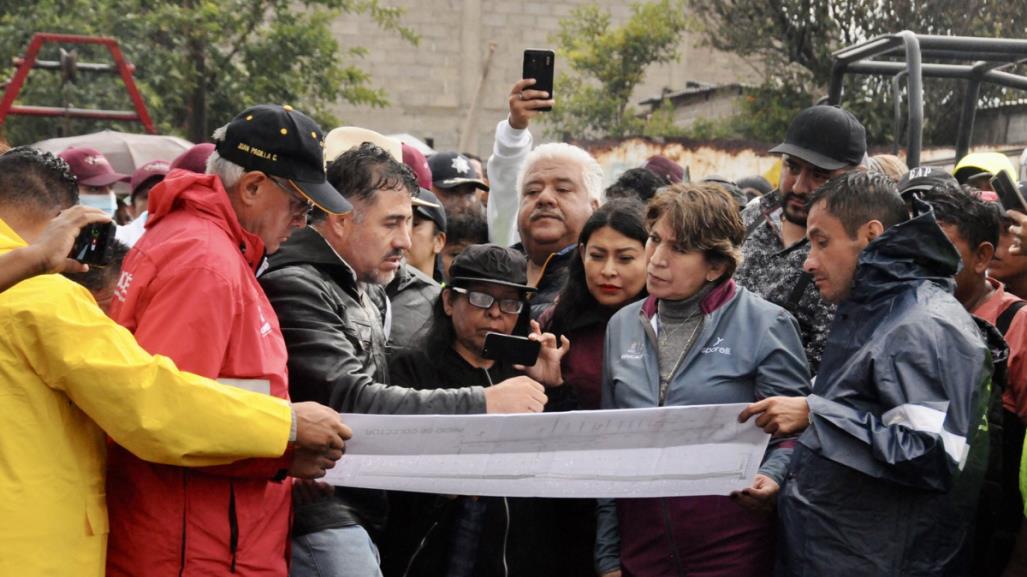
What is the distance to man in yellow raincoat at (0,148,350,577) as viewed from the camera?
3.44 meters

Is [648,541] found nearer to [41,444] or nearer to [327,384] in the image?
[327,384]

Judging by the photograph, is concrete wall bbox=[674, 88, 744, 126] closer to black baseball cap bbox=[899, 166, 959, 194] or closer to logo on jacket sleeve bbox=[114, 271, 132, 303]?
black baseball cap bbox=[899, 166, 959, 194]

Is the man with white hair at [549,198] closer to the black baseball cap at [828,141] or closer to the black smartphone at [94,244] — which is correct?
the black baseball cap at [828,141]

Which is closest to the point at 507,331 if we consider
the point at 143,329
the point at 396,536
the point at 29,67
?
the point at 396,536

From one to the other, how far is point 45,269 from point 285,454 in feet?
2.75

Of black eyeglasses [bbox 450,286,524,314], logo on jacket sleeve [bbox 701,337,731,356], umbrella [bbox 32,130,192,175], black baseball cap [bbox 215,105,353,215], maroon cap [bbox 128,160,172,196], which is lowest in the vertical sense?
umbrella [bbox 32,130,192,175]

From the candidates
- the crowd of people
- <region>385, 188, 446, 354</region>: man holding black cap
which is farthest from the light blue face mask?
the crowd of people

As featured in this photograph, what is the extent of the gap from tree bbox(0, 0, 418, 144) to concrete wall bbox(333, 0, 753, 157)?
12.1 metres

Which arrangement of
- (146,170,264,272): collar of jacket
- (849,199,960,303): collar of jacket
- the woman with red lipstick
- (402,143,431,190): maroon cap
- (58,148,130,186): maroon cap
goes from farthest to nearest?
(58,148,130,186): maroon cap → (402,143,431,190): maroon cap → the woman with red lipstick → (849,199,960,303): collar of jacket → (146,170,264,272): collar of jacket

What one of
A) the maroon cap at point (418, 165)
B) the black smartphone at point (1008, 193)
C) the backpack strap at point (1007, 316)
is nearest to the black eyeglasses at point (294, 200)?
the backpack strap at point (1007, 316)

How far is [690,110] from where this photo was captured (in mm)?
27750

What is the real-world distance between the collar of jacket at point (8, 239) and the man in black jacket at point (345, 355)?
83 centimetres

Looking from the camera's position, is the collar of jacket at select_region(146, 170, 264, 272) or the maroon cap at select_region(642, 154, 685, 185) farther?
the maroon cap at select_region(642, 154, 685, 185)

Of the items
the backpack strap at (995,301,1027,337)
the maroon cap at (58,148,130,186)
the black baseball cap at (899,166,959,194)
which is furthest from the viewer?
the maroon cap at (58,148,130,186)
